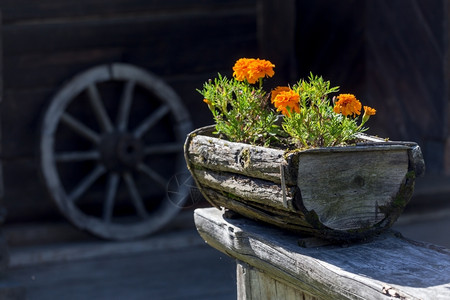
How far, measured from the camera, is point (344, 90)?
5559 millimetres

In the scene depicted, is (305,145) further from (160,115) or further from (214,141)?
(160,115)

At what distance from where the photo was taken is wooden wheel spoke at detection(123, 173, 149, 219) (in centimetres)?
509

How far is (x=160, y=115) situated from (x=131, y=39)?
53 cm

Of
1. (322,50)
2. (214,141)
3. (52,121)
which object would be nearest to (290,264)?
(214,141)

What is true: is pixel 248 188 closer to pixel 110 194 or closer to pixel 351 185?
pixel 351 185

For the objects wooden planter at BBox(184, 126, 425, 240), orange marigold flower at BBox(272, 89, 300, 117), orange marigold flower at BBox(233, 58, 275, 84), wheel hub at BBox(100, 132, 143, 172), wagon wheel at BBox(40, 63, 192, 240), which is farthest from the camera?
wheel hub at BBox(100, 132, 143, 172)

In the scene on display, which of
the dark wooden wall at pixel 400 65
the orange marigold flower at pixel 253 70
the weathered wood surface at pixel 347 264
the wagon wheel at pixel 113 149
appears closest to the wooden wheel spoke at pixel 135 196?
the wagon wheel at pixel 113 149

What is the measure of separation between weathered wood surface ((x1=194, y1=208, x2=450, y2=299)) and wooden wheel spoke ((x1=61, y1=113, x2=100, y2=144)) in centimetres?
262

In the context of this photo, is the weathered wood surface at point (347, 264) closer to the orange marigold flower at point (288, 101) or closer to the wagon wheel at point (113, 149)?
the orange marigold flower at point (288, 101)

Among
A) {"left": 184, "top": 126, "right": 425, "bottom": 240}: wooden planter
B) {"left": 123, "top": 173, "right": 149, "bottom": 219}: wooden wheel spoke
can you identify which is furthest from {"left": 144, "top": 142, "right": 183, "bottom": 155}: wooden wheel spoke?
{"left": 184, "top": 126, "right": 425, "bottom": 240}: wooden planter

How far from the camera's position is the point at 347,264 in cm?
200

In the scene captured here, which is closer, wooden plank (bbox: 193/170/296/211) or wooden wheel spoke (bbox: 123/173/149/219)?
wooden plank (bbox: 193/170/296/211)

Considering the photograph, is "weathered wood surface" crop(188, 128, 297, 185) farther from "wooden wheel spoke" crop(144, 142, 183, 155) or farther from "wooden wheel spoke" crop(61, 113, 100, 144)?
"wooden wheel spoke" crop(144, 142, 183, 155)

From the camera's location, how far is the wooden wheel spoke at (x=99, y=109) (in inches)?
195
